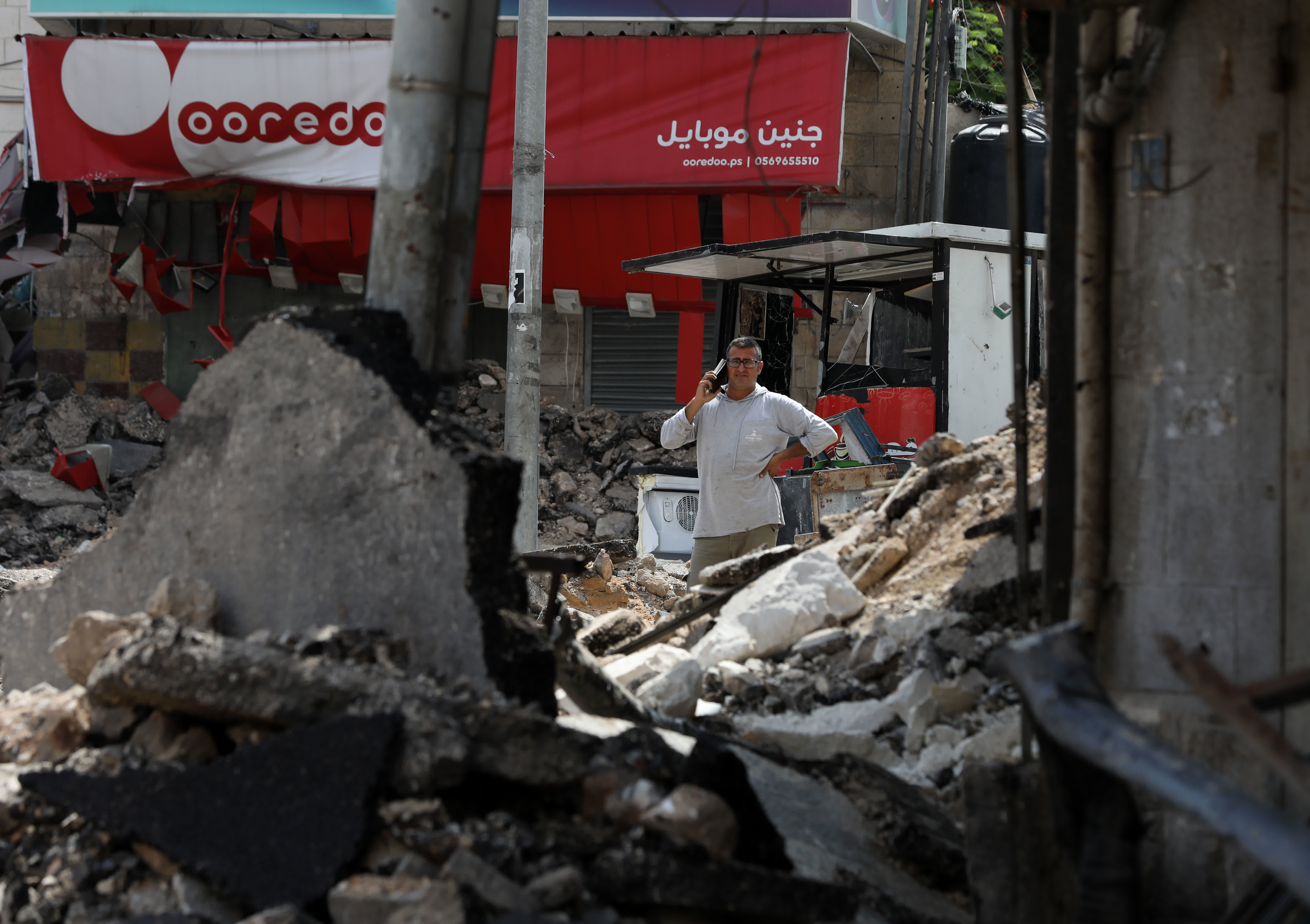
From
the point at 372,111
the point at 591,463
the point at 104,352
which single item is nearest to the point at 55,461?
the point at 104,352

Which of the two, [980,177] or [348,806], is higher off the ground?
[980,177]

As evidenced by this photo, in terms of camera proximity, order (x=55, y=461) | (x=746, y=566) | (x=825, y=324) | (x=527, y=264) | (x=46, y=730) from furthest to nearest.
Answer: (x=55, y=461) → (x=825, y=324) → (x=527, y=264) → (x=746, y=566) → (x=46, y=730)

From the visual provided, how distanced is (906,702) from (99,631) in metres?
3.00

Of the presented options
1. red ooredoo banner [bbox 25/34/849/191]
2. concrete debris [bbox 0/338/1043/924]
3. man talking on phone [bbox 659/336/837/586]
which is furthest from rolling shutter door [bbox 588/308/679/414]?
concrete debris [bbox 0/338/1043/924]

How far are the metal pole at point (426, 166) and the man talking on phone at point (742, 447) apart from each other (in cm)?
347

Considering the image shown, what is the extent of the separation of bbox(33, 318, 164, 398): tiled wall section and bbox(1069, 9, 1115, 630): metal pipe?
13602 millimetres

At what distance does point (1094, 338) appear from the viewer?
3232 mm

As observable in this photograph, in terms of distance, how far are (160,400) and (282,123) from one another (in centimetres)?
374

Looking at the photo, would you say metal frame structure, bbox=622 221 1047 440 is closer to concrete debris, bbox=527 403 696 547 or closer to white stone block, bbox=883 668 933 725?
concrete debris, bbox=527 403 696 547

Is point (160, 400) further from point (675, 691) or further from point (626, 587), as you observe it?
point (675, 691)

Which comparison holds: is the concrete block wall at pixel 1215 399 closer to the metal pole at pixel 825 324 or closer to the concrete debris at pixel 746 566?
the concrete debris at pixel 746 566

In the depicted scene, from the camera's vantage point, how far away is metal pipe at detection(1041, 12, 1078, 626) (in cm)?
327

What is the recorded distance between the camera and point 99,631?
3.35 meters

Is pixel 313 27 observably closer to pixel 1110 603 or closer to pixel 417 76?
pixel 417 76
